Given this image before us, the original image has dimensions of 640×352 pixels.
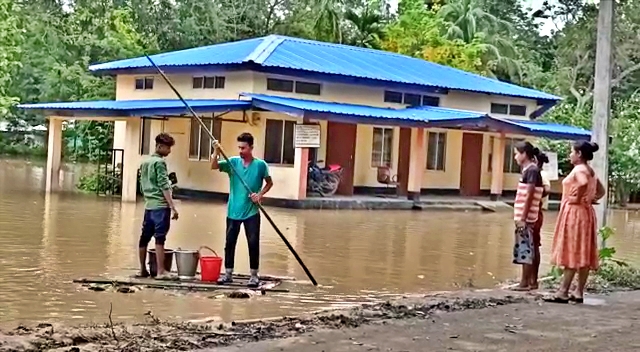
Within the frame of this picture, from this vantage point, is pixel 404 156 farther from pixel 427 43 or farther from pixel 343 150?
pixel 427 43

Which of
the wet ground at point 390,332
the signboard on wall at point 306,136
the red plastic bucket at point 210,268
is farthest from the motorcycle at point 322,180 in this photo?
the wet ground at point 390,332

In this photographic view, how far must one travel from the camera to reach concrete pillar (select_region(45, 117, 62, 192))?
25.1m

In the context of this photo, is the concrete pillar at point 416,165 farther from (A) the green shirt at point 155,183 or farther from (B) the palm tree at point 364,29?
(A) the green shirt at point 155,183

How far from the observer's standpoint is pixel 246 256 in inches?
507

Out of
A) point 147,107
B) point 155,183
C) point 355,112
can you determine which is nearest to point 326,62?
point 355,112

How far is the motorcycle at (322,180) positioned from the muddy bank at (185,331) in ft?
52.1

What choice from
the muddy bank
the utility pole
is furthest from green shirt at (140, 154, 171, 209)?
the utility pole

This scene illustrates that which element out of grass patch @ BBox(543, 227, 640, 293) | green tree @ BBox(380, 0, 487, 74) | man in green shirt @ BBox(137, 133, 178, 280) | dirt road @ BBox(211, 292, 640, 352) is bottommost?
dirt road @ BBox(211, 292, 640, 352)

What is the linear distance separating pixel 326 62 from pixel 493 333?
783 inches

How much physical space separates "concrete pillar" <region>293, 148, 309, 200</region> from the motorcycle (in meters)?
1.22

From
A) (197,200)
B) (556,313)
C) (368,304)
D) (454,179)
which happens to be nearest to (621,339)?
(556,313)

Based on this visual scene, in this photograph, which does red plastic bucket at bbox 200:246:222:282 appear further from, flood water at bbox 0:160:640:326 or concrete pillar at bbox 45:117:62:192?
concrete pillar at bbox 45:117:62:192

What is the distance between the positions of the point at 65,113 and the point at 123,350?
64.5 ft

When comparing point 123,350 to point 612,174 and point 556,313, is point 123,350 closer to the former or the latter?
point 556,313
